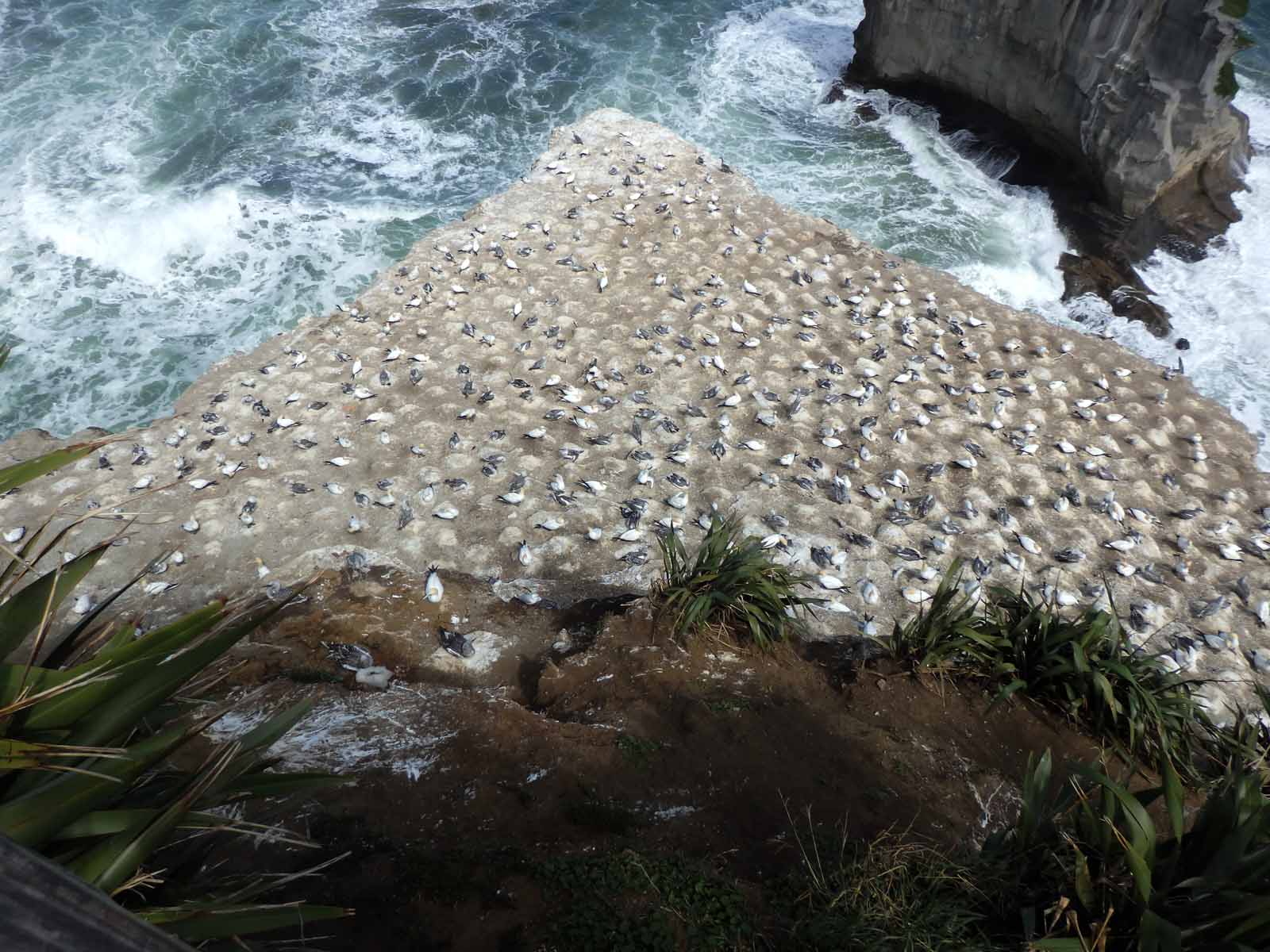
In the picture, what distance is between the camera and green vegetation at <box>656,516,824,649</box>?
5750 mm

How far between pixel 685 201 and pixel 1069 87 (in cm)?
957

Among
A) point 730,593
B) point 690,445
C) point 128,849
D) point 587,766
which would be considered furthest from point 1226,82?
point 128,849

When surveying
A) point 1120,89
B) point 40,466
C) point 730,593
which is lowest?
point 730,593

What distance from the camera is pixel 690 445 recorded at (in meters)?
8.06

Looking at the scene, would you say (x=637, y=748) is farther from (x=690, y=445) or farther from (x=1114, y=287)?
(x=1114, y=287)

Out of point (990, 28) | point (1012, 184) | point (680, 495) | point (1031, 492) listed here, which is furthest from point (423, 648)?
point (990, 28)

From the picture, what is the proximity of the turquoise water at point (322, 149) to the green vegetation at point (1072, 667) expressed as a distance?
29.9 feet

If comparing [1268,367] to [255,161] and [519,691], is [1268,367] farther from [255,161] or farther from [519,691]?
[255,161]

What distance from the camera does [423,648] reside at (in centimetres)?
584

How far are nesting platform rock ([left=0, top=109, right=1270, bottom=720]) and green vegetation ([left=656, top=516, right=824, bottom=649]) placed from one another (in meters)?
0.64

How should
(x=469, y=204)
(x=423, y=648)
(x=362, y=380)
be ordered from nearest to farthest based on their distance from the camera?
(x=423, y=648) → (x=362, y=380) → (x=469, y=204)

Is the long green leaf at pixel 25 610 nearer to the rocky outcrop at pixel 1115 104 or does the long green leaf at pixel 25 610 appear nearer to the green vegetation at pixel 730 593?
the green vegetation at pixel 730 593

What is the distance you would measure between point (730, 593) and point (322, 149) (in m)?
14.4

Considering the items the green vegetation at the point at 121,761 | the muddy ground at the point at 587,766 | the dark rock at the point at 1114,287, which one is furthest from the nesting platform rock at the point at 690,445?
the dark rock at the point at 1114,287
